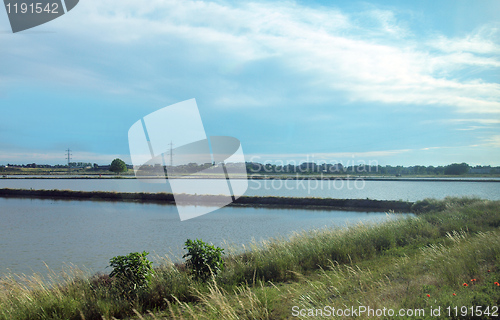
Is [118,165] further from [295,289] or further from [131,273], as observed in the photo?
[295,289]

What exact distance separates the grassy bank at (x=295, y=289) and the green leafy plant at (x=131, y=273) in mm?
233

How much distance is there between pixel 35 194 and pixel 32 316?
177 feet

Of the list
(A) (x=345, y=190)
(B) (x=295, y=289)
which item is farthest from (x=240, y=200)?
(B) (x=295, y=289)

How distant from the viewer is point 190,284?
23.8ft

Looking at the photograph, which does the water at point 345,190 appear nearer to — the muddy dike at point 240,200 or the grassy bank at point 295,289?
the muddy dike at point 240,200

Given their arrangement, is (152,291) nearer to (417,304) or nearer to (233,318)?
(233,318)

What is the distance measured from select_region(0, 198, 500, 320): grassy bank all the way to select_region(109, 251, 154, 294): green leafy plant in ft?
0.77

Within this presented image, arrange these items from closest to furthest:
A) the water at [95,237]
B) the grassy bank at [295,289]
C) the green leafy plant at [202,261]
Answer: the grassy bank at [295,289] < the green leafy plant at [202,261] < the water at [95,237]

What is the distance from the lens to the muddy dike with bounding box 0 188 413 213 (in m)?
37.6

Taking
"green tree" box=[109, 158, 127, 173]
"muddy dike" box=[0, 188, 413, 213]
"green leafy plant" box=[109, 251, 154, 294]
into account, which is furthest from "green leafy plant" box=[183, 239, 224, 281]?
"green tree" box=[109, 158, 127, 173]

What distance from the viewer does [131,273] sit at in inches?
271

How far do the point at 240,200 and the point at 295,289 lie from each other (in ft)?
126

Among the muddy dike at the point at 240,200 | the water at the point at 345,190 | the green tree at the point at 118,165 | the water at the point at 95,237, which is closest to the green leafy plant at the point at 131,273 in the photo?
the water at the point at 95,237

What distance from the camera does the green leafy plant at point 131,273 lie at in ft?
22.4
